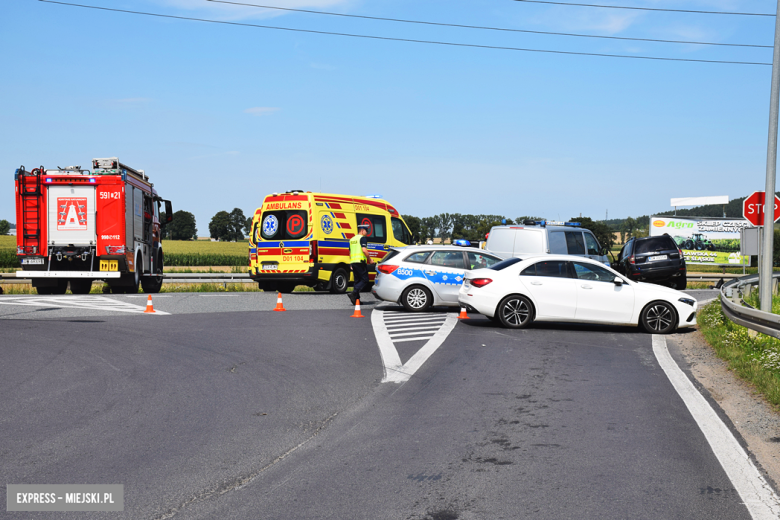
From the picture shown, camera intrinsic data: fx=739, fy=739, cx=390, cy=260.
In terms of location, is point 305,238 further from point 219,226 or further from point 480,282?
point 219,226

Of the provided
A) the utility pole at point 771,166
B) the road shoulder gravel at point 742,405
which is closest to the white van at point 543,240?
the utility pole at point 771,166

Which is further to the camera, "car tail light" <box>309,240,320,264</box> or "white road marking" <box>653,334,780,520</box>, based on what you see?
"car tail light" <box>309,240,320,264</box>

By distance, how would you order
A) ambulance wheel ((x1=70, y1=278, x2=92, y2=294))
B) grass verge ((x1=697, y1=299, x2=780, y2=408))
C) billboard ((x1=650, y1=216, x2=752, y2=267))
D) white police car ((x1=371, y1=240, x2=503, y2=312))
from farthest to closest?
billboard ((x1=650, y1=216, x2=752, y2=267)) → ambulance wheel ((x1=70, y1=278, x2=92, y2=294)) → white police car ((x1=371, y1=240, x2=503, y2=312)) → grass verge ((x1=697, y1=299, x2=780, y2=408))

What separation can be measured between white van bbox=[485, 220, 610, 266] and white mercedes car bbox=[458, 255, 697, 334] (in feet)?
18.6

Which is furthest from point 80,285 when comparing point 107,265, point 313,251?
point 313,251

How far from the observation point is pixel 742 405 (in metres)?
7.62

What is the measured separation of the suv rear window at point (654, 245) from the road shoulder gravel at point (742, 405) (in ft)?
45.7

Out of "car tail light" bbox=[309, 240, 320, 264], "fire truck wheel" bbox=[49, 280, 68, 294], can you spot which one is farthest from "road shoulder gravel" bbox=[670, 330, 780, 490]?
"fire truck wheel" bbox=[49, 280, 68, 294]

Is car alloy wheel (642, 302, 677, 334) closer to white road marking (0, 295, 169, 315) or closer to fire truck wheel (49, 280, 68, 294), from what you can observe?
white road marking (0, 295, 169, 315)

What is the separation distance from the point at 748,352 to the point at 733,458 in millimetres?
5469

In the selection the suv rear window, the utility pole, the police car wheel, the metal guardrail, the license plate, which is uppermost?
the utility pole

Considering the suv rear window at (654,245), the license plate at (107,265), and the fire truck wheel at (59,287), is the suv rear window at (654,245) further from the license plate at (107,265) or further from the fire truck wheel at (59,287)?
the fire truck wheel at (59,287)

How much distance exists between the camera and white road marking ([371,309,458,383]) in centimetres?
932

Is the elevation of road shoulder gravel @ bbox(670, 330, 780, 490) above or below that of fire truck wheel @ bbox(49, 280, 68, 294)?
below
